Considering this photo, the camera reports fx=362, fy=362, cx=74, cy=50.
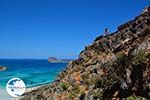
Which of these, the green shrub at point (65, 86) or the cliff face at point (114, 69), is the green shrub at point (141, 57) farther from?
the green shrub at point (65, 86)

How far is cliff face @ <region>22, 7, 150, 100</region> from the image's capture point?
1365 cm

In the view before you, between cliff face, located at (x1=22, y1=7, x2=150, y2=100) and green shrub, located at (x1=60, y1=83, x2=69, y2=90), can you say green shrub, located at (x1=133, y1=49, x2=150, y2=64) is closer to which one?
cliff face, located at (x1=22, y1=7, x2=150, y2=100)

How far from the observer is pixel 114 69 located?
51.9 feet

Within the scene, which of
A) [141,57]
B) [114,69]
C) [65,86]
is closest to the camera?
[141,57]

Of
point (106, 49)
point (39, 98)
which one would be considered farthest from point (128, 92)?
point (39, 98)

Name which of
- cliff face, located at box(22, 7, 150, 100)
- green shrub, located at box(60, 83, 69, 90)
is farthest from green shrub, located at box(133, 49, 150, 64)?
green shrub, located at box(60, 83, 69, 90)

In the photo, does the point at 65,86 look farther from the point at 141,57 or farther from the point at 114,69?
the point at 141,57

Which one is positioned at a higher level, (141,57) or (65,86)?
(141,57)

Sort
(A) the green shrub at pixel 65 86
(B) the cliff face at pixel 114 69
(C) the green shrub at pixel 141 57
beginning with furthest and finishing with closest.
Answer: (A) the green shrub at pixel 65 86, (B) the cliff face at pixel 114 69, (C) the green shrub at pixel 141 57

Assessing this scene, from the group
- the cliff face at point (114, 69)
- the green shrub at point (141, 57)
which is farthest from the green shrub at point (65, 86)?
the green shrub at point (141, 57)

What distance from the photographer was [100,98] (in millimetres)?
15172

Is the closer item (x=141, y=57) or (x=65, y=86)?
(x=141, y=57)

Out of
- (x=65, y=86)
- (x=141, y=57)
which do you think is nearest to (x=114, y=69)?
(x=141, y=57)

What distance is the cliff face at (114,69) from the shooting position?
1365cm
